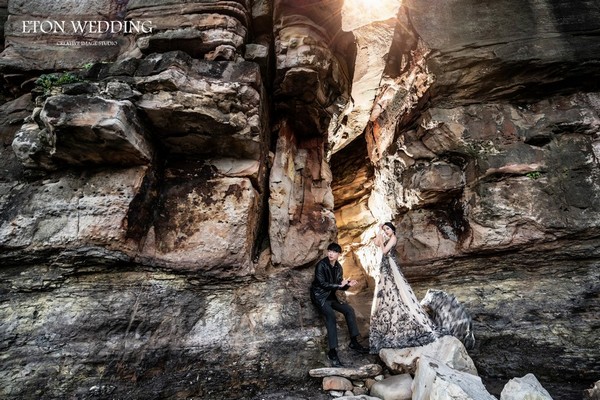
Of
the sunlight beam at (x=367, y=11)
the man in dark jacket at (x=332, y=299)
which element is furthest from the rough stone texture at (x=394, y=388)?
the sunlight beam at (x=367, y=11)

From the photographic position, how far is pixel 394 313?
5473 millimetres

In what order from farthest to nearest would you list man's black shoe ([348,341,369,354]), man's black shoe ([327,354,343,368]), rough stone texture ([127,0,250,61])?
rough stone texture ([127,0,250,61]) → man's black shoe ([348,341,369,354]) → man's black shoe ([327,354,343,368])

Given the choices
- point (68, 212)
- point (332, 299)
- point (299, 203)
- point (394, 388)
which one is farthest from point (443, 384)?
point (68, 212)

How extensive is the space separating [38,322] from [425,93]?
1007cm

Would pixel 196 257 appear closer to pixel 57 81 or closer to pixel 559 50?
pixel 57 81

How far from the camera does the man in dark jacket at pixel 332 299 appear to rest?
573 centimetres

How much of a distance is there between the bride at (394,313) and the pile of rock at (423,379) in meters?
0.16

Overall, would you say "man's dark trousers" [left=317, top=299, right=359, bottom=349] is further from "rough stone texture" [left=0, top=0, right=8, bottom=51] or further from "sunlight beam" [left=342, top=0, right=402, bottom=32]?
"rough stone texture" [left=0, top=0, right=8, bottom=51]

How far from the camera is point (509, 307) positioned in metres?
6.41

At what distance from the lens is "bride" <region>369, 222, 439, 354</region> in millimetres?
5184

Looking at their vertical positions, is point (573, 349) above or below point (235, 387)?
above

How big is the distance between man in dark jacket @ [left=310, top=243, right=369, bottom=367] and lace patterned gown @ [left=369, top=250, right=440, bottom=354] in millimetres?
421

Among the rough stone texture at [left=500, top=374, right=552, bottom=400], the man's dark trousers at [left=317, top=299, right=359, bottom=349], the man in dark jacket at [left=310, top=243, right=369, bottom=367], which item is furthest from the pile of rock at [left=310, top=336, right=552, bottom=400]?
the man's dark trousers at [left=317, top=299, right=359, bottom=349]

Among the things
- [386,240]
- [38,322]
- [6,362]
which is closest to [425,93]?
[386,240]
